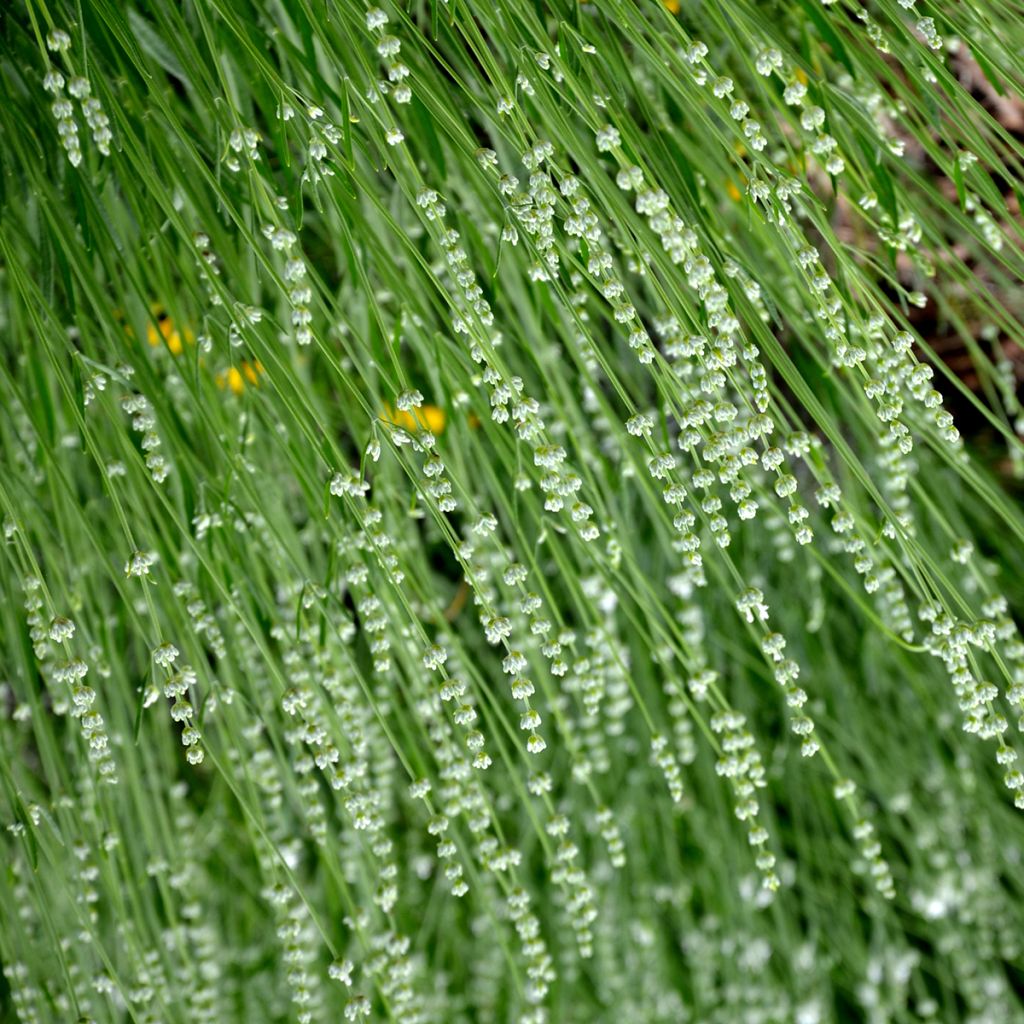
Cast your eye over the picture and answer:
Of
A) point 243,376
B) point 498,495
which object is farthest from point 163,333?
point 498,495

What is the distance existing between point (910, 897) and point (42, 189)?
1.21 metres

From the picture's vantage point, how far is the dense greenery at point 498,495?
0.59m

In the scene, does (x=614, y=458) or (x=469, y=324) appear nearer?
(x=469, y=324)

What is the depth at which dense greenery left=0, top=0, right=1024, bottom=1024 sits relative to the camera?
0.59 meters

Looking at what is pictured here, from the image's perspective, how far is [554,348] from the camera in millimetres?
895

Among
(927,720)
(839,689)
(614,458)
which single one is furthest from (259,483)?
(927,720)

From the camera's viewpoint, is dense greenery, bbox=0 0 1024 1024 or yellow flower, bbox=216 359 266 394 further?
yellow flower, bbox=216 359 266 394

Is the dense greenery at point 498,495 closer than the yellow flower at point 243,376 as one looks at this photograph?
Yes

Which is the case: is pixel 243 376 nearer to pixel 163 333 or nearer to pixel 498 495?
pixel 163 333

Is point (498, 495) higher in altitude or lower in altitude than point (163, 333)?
lower

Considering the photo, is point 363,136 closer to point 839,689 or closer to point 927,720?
point 839,689

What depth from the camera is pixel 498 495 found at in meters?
0.76

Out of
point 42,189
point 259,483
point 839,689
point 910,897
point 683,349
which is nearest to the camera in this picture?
point 683,349

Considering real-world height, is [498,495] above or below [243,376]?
below
